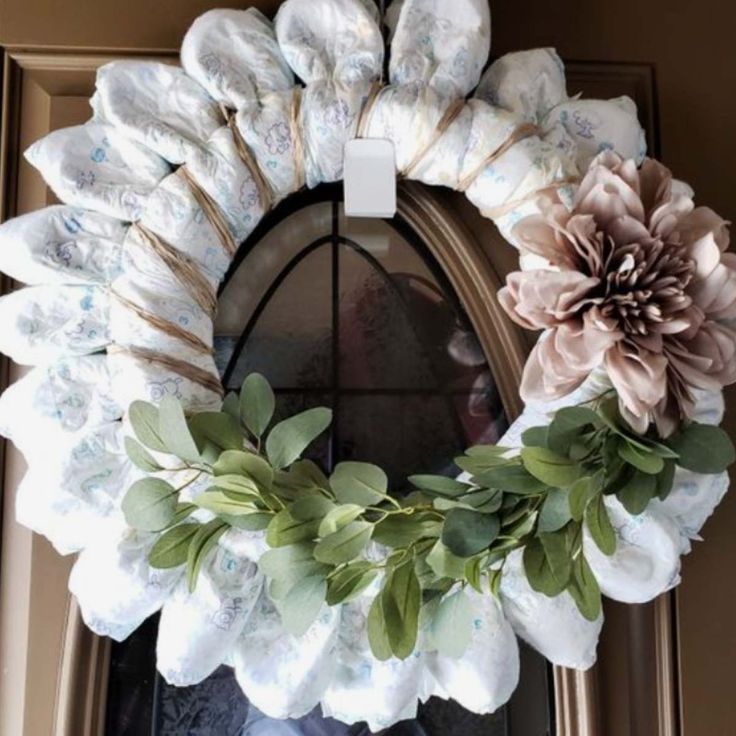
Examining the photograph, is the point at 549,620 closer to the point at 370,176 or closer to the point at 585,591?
the point at 585,591

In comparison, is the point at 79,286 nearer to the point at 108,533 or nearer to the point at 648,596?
the point at 108,533

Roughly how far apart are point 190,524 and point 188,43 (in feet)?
1.33

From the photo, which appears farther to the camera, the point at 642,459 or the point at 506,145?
the point at 506,145

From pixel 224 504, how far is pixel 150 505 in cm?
6

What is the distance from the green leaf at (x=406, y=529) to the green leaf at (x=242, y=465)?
95 mm

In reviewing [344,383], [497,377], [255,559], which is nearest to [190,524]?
[255,559]

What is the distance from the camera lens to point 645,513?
29.0 inches

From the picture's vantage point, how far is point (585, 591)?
66 centimetres

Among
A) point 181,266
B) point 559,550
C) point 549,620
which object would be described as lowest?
point 549,620

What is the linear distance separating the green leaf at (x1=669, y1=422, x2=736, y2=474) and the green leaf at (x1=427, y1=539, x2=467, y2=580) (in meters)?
0.19

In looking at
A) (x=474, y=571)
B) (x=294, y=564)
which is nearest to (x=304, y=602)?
(x=294, y=564)

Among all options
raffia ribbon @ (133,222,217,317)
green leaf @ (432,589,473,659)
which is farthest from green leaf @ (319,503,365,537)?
raffia ribbon @ (133,222,217,317)

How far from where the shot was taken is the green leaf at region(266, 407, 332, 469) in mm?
676

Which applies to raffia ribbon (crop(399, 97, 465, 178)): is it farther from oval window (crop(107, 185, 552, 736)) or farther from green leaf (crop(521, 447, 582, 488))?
green leaf (crop(521, 447, 582, 488))
